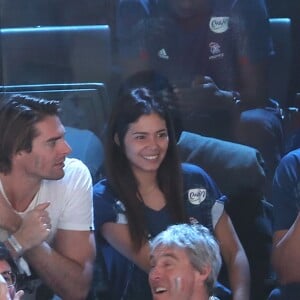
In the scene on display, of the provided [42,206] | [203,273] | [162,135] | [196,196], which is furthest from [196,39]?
[203,273]

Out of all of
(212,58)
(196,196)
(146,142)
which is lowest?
(196,196)

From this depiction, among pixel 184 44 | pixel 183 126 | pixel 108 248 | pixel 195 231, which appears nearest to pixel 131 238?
pixel 108 248

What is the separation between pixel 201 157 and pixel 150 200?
395mm

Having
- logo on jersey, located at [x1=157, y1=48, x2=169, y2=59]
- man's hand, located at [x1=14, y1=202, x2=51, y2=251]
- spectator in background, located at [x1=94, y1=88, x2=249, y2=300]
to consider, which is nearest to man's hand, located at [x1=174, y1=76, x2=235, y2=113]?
logo on jersey, located at [x1=157, y1=48, x2=169, y2=59]

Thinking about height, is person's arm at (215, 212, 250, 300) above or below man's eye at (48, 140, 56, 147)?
below

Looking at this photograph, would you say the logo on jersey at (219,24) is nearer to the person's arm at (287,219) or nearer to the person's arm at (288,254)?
the person's arm at (287,219)

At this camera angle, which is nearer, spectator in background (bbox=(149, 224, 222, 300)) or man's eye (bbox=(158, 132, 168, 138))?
spectator in background (bbox=(149, 224, 222, 300))

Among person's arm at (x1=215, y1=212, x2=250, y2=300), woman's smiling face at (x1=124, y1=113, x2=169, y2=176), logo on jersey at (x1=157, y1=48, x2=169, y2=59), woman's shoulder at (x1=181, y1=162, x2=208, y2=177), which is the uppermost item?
logo on jersey at (x1=157, y1=48, x2=169, y2=59)

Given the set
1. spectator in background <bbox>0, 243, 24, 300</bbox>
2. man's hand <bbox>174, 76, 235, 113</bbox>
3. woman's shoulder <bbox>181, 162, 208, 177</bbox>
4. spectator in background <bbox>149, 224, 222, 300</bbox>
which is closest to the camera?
Answer: spectator in background <bbox>0, 243, 24, 300</bbox>

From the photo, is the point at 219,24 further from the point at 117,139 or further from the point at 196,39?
the point at 117,139

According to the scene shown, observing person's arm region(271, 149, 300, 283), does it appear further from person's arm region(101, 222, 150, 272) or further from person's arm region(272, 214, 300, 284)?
person's arm region(101, 222, 150, 272)

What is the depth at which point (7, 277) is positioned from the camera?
2.86 m

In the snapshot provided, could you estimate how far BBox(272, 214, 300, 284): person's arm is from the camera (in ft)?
11.0

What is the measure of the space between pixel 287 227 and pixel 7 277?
3.84 ft
